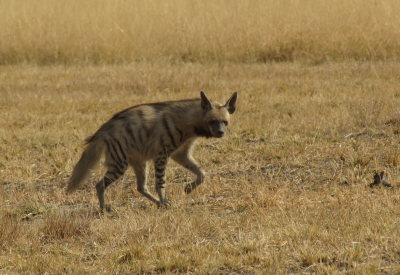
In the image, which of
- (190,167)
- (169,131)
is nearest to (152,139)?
(169,131)

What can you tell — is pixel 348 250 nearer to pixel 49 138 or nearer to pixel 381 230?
pixel 381 230

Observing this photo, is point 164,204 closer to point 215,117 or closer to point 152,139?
point 152,139

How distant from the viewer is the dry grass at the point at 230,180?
15.5ft

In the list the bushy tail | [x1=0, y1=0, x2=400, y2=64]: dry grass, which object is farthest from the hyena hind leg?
[x1=0, y1=0, x2=400, y2=64]: dry grass

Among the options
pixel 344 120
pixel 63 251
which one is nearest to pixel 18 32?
pixel 344 120

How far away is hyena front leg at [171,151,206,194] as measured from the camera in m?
6.73

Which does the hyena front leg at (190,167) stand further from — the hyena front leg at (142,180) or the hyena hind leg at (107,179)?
the hyena hind leg at (107,179)

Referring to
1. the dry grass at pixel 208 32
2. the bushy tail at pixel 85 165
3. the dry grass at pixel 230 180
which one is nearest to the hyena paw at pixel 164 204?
the dry grass at pixel 230 180

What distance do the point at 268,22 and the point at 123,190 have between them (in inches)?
344

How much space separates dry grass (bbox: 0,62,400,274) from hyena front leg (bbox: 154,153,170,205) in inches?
7.2

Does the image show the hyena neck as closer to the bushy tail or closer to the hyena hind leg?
the hyena hind leg

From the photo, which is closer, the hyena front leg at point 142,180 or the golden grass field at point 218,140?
the golden grass field at point 218,140

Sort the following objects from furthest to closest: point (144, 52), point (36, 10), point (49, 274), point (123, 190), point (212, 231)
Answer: point (36, 10) < point (144, 52) < point (123, 190) < point (212, 231) < point (49, 274)

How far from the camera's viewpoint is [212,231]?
17.5 feet
